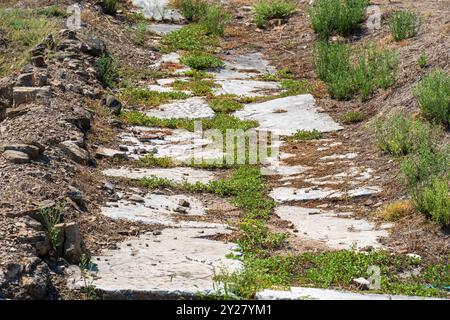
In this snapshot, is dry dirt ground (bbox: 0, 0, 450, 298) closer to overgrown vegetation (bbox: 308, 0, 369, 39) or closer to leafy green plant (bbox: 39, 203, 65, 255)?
leafy green plant (bbox: 39, 203, 65, 255)

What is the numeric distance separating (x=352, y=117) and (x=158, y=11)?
906cm

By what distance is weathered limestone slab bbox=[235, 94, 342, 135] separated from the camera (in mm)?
11406

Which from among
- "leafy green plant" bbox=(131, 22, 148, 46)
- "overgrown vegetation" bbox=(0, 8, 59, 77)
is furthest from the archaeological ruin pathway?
"leafy green plant" bbox=(131, 22, 148, 46)

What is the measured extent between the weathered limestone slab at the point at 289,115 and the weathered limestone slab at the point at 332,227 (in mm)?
3134

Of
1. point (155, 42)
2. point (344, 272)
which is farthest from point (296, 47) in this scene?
point (344, 272)

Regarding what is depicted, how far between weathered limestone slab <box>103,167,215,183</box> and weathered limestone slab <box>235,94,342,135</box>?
78.1 inches

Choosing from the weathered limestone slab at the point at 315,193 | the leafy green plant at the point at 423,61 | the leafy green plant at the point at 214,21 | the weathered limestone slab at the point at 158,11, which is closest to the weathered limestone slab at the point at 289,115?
the leafy green plant at the point at 423,61

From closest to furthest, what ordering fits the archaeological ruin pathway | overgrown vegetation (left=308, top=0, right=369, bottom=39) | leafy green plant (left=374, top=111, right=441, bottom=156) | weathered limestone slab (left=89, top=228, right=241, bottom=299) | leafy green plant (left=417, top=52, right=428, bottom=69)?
weathered limestone slab (left=89, top=228, right=241, bottom=299) → the archaeological ruin pathway → leafy green plant (left=374, top=111, right=441, bottom=156) → leafy green plant (left=417, top=52, right=428, bottom=69) → overgrown vegetation (left=308, top=0, right=369, bottom=39)

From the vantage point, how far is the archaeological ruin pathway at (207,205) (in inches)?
234

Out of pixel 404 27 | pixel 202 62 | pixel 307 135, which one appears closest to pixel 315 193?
pixel 307 135

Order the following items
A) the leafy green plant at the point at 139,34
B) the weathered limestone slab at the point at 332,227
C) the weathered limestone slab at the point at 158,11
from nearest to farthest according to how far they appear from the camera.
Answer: the weathered limestone slab at the point at 332,227 < the leafy green plant at the point at 139,34 < the weathered limestone slab at the point at 158,11

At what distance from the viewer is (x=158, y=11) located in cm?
1925

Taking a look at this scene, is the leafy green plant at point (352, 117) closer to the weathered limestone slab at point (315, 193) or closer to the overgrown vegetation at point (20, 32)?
the weathered limestone slab at point (315, 193)

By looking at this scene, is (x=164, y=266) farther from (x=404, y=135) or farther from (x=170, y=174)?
(x=404, y=135)
